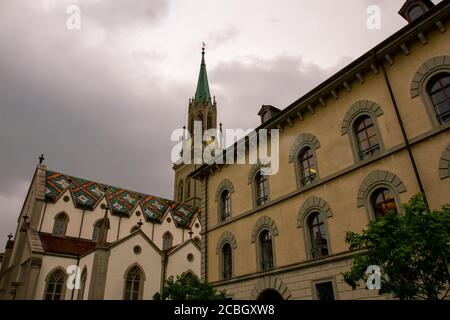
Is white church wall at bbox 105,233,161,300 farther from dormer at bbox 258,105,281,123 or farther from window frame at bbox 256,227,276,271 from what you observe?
dormer at bbox 258,105,281,123

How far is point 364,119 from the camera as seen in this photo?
560 inches

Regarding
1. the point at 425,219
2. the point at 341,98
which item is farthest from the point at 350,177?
the point at 425,219

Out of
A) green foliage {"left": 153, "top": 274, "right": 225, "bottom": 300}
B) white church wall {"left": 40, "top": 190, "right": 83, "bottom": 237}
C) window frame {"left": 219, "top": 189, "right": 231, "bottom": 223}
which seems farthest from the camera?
white church wall {"left": 40, "top": 190, "right": 83, "bottom": 237}

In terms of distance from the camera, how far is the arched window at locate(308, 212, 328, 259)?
14.1 metres

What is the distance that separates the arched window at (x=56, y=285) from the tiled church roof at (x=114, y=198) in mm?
8973

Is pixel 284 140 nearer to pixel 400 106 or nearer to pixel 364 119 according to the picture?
pixel 364 119

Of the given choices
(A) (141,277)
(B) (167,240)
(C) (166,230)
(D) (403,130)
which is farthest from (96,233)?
(D) (403,130)

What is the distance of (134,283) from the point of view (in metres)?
28.5

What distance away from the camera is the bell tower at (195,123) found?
54.8 metres

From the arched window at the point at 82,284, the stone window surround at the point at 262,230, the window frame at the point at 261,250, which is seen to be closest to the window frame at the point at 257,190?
the stone window surround at the point at 262,230

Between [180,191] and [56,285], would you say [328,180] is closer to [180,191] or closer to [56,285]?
[56,285]

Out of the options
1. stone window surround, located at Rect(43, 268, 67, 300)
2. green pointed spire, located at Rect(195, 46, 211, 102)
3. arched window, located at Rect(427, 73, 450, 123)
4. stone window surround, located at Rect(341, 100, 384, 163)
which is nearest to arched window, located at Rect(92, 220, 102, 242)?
stone window surround, located at Rect(43, 268, 67, 300)

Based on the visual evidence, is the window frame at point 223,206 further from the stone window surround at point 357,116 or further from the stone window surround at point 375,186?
the stone window surround at point 375,186

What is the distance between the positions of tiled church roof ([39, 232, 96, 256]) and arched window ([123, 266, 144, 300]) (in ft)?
13.4
